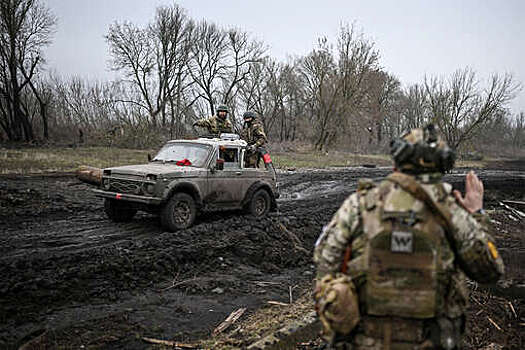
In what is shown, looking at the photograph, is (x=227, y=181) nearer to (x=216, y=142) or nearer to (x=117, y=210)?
(x=216, y=142)

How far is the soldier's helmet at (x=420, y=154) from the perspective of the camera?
2352 millimetres

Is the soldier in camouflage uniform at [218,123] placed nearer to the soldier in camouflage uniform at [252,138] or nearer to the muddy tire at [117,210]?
the soldier in camouflage uniform at [252,138]

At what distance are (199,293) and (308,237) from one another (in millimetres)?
3803

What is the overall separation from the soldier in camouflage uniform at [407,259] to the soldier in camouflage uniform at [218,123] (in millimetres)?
9148

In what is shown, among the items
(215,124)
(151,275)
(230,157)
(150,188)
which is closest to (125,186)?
(150,188)

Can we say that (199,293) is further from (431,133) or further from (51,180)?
(51,180)

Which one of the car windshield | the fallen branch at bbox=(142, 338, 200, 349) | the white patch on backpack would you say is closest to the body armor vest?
the white patch on backpack

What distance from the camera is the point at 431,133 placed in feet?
8.09

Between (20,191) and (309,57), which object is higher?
(309,57)

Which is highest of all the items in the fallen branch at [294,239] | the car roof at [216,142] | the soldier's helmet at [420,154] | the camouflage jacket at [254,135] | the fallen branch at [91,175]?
the camouflage jacket at [254,135]

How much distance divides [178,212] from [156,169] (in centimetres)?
98

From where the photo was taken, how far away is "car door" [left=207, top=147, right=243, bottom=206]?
31.9 ft

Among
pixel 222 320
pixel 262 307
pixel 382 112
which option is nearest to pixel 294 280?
pixel 262 307

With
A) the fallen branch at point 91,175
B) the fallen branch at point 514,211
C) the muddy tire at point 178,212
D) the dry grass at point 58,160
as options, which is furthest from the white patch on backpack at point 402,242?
the dry grass at point 58,160
